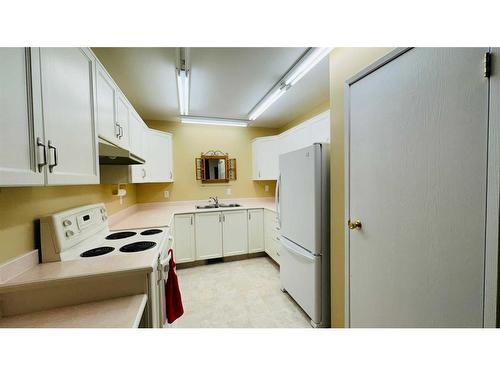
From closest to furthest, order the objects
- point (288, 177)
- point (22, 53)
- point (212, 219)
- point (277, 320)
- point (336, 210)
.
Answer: point (22, 53) < point (336, 210) < point (277, 320) < point (288, 177) < point (212, 219)

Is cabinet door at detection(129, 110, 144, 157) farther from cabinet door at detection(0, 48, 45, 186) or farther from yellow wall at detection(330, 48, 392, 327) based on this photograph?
yellow wall at detection(330, 48, 392, 327)

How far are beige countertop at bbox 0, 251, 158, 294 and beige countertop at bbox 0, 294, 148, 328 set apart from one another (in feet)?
0.43

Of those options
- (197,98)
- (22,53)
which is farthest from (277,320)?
(197,98)

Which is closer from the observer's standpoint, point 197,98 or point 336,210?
point 336,210

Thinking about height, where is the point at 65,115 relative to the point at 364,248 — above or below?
above

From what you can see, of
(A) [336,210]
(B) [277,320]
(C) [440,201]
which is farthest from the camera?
(B) [277,320]

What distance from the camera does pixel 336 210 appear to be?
1.52 metres

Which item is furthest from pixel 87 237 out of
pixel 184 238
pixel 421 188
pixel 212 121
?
pixel 212 121

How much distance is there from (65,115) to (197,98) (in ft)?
6.16

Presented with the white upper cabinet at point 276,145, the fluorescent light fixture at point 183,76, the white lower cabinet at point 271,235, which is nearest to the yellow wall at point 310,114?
the white upper cabinet at point 276,145

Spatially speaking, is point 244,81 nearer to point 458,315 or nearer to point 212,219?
point 212,219

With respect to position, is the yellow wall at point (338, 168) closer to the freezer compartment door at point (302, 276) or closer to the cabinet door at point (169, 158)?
the freezer compartment door at point (302, 276)

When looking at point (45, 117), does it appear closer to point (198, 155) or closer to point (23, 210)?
point (23, 210)

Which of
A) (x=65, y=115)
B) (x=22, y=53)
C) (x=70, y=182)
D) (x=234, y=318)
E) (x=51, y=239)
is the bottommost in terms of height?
(x=234, y=318)
